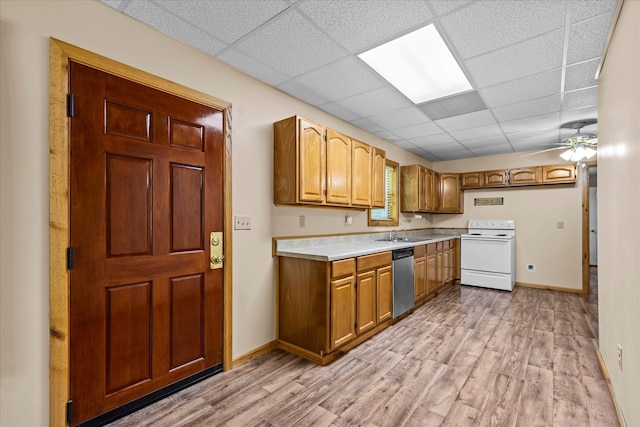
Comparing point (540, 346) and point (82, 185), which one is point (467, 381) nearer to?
point (540, 346)

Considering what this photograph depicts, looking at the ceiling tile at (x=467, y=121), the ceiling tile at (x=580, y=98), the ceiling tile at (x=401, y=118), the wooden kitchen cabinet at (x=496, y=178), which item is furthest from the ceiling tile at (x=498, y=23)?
the wooden kitchen cabinet at (x=496, y=178)

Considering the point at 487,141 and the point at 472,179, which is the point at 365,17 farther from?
the point at 472,179

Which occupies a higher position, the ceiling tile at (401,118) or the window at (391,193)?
the ceiling tile at (401,118)

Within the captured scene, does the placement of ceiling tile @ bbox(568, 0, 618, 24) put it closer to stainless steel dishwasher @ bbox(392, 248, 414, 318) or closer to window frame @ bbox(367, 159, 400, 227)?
stainless steel dishwasher @ bbox(392, 248, 414, 318)

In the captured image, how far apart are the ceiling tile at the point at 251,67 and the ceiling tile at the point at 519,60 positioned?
1.63 meters

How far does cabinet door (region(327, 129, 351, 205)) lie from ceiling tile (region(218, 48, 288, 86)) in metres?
0.70

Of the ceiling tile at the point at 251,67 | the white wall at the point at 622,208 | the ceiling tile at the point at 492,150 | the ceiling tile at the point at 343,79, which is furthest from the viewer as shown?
the ceiling tile at the point at 492,150

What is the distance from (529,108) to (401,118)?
1404mm

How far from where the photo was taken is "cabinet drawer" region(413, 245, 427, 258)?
400 cm

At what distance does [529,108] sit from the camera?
337cm

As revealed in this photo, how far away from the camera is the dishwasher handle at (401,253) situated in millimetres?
3479

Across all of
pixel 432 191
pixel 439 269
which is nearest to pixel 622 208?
pixel 439 269

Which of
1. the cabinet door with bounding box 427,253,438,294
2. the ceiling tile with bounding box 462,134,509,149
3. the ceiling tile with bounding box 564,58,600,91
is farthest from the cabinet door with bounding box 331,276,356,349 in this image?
the ceiling tile with bounding box 462,134,509,149

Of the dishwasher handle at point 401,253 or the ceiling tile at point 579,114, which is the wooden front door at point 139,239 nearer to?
the dishwasher handle at point 401,253
